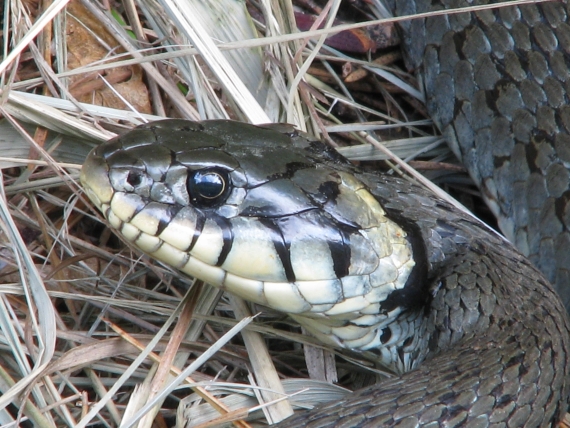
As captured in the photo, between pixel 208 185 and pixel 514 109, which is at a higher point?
pixel 514 109

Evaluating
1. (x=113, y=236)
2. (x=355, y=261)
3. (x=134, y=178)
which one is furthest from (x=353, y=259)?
(x=113, y=236)

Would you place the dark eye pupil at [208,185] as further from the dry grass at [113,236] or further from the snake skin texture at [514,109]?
the snake skin texture at [514,109]

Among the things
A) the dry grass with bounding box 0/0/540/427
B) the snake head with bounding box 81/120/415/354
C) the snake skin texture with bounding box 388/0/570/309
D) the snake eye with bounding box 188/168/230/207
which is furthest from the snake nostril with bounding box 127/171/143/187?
the snake skin texture with bounding box 388/0/570/309

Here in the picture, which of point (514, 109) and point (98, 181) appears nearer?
point (98, 181)

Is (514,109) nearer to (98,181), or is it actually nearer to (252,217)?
(252,217)

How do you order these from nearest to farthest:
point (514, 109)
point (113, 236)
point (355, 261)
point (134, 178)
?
point (134, 178)
point (355, 261)
point (113, 236)
point (514, 109)

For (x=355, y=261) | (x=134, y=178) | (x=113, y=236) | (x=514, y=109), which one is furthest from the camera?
(x=514, y=109)

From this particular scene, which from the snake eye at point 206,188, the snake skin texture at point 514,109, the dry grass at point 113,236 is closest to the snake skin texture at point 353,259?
the snake eye at point 206,188
